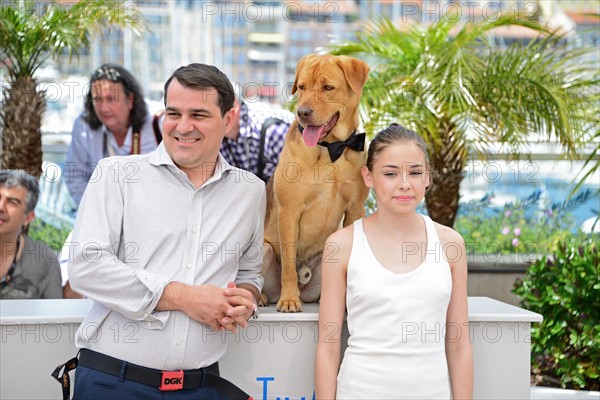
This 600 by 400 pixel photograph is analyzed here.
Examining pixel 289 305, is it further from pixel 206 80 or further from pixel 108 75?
pixel 108 75

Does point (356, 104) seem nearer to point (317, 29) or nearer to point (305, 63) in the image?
point (305, 63)

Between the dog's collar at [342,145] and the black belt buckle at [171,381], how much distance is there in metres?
1.01

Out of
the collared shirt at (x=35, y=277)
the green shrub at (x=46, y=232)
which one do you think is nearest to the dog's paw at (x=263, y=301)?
the collared shirt at (x=35, y=277)

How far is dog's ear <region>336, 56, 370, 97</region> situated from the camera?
295 cm

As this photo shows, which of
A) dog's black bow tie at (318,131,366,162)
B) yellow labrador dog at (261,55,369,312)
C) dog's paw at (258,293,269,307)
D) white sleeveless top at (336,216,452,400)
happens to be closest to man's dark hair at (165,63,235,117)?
yellow labrador dog at (261,55,369,312)

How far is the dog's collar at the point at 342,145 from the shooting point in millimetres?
2859

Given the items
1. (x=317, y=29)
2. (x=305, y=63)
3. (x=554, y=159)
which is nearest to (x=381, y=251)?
(x=305, y=63)

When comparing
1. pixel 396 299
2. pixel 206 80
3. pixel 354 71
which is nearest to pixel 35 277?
pixel 206 80

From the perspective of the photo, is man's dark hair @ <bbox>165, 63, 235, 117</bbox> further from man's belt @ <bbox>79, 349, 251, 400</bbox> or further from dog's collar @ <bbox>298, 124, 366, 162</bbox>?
man's belt @ <bbox>79, 349, 251, 400</bbox>

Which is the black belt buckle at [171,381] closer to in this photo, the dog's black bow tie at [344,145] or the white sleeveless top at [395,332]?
the white sleeveless top at [395,332]

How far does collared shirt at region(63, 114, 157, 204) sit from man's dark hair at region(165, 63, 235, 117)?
2.47 meters

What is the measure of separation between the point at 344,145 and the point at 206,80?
646 mm

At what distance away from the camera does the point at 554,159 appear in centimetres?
703

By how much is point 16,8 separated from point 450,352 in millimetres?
4551
